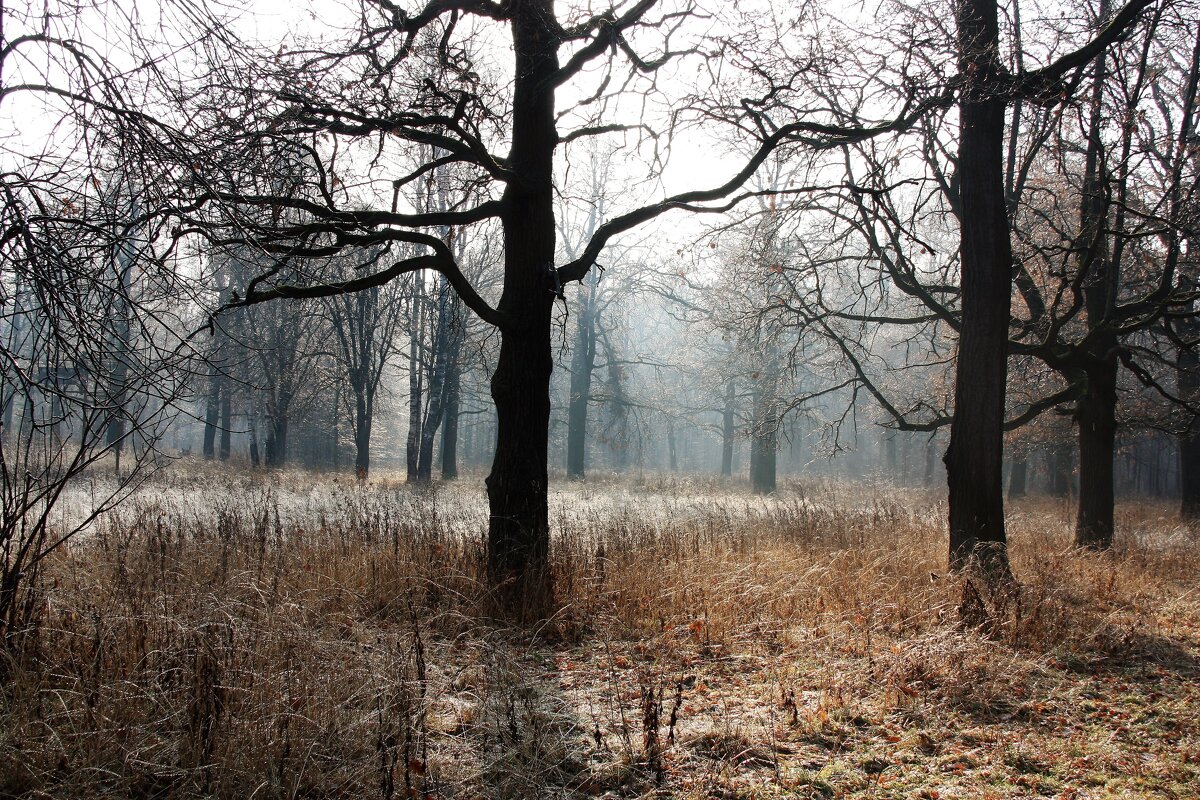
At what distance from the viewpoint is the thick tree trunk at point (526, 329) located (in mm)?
6375

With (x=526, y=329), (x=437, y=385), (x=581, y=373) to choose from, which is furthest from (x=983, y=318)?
(x=581, y=373)

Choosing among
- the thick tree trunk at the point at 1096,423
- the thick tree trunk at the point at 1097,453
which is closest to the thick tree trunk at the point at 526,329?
the thick tree trunk at the point at 1096,423

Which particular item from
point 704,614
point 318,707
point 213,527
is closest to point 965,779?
point 704,614

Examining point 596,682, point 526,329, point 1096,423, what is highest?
point 526,329

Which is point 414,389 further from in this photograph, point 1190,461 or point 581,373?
point 1190,461

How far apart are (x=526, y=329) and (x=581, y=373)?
64.8ft

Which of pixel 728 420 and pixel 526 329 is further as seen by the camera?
pixel 728 420

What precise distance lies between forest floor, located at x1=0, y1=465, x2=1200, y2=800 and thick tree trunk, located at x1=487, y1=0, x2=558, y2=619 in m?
0.49

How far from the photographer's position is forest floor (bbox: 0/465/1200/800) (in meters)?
3.26

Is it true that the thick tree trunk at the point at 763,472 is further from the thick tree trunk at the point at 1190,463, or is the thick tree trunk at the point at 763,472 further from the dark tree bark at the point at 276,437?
the dark tree bark at the point at 276,437

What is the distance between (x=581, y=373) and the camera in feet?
86.3

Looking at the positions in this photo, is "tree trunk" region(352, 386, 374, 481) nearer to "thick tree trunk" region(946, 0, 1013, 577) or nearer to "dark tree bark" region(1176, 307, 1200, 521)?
"thick tree trunk" region(946, 0, 1013, 577)

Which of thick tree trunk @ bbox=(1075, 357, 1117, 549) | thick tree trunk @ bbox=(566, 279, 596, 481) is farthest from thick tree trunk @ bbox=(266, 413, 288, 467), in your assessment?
thick tree trunk @ bbox=(1075, 357, 1117, 549)

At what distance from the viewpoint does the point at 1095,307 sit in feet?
38.1
